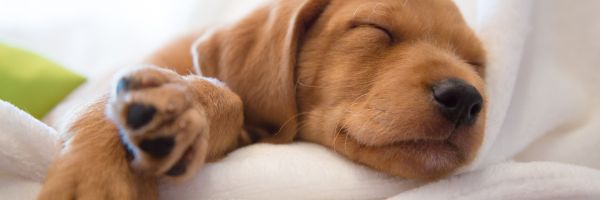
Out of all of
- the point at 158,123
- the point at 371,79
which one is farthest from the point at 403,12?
the point at 158,123

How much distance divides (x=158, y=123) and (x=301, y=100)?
2.06ft

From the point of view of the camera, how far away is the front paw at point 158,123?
797 millimetres

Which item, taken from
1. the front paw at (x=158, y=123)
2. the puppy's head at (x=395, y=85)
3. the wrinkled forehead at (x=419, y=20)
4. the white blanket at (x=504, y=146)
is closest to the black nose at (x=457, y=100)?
the puppy's head at (x=395, y=85)

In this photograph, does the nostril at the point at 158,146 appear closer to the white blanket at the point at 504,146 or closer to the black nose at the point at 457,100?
the white blanket at the point at 504,146

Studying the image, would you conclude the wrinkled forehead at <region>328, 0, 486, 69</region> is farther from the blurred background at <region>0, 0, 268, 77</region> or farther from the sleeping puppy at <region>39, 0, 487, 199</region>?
the blurred background at <region>0, 0, 268, 77</region>

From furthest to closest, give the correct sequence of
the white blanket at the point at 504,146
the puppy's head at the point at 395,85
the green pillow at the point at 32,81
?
the green pillow at the point at 32,81 < the puppy's head at the point at 395,85 < the white blanket at the point at 504,146

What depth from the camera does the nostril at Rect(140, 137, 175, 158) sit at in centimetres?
81

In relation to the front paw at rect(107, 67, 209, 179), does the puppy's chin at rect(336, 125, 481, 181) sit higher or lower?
lower

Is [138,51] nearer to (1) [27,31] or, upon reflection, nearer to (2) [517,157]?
(1) [27,31]

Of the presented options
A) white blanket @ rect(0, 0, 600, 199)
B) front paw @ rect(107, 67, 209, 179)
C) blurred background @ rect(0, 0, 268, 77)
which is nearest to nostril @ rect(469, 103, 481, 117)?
white blanket @ rect(0, 0, 600, 199)

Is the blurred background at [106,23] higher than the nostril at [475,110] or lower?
higher

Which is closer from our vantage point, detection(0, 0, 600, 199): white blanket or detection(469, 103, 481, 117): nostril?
detection(0, 0, 600, 199): white blanket

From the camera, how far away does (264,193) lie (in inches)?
40.6

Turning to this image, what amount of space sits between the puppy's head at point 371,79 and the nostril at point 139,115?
522 millimetres
